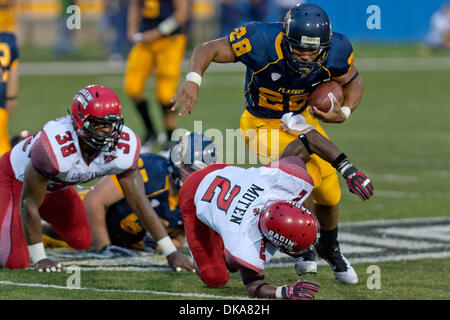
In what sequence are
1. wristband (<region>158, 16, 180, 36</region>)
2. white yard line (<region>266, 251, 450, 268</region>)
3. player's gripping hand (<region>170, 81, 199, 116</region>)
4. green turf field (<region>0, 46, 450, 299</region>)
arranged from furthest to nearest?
A: wristband (<region>158, 16, 180, 36</region>), white yard line (<region>266, 251, 450, 268</region>), green turf field (<region>0, 46, 450, 299</region>), player's gripping hand (<region>170, 81, 199, 116</region>)

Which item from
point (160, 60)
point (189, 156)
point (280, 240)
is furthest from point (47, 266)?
point (160, 60)

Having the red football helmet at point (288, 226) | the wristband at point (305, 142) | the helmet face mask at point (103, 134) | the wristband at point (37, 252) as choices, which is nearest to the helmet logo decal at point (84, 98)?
the helmet face mask at point (103, 134)

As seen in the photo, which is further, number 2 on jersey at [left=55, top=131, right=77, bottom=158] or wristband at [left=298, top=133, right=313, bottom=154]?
number 2 on jersey at [left=55, top=131, right=77, bottom=158]

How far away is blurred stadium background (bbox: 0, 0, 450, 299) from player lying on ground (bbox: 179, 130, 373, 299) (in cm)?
26

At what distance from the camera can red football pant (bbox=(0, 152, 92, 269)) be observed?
20.2 ft

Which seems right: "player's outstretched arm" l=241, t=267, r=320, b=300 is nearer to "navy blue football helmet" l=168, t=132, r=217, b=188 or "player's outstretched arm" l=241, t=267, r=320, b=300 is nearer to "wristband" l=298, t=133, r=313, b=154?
"wristband" l=298, t=133, r=313, b=154

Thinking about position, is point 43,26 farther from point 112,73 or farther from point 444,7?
point 444,7

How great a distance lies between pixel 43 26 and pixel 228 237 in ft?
87.4

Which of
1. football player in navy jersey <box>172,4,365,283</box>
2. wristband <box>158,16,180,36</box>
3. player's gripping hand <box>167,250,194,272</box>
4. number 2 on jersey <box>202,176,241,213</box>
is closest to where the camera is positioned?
number 2 on jersey <box>202,176,241,213</box>

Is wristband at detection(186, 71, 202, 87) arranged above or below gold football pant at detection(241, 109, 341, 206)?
above

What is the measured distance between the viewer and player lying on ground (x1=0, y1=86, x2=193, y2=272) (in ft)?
19.1

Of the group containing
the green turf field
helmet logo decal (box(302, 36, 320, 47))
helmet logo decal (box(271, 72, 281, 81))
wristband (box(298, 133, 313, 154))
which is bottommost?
the green turf field

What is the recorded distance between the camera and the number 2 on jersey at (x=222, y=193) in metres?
5.27

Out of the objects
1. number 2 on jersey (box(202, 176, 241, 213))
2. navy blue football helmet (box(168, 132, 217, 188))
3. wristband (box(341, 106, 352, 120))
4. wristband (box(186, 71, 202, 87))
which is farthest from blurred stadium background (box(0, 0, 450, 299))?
wristband (box(186, 71, 202, 87))
